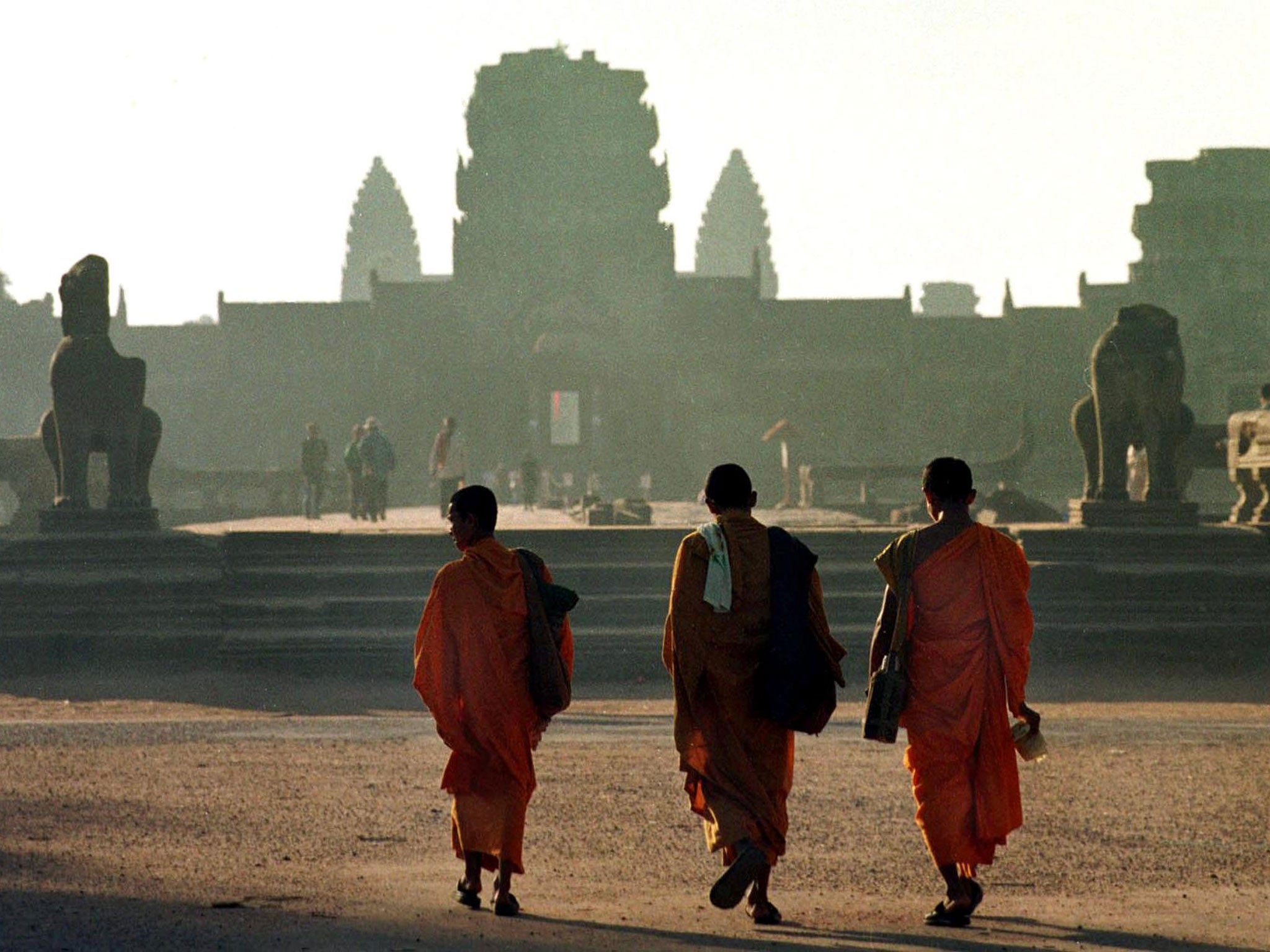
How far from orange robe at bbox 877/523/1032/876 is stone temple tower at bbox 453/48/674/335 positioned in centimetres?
3822

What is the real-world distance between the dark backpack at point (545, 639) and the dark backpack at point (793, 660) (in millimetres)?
559

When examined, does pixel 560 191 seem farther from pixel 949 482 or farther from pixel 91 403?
pixel 949 482

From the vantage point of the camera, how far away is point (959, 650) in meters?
5.52

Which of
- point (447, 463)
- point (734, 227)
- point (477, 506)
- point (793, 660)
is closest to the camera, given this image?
point (793, 660)

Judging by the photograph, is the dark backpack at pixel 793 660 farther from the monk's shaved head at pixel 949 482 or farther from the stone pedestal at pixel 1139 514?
the stone pedestal at pixel 1139 514

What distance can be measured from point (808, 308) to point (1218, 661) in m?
29.7

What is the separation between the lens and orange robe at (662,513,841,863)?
5.37 meters

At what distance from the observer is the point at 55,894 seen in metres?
5.39

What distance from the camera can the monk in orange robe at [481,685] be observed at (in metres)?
5.45

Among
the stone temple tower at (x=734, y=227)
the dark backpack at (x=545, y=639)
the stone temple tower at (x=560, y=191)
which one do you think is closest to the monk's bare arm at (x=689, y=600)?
the dark backpack at (x=545, y=639)

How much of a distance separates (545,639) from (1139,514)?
10.4 m

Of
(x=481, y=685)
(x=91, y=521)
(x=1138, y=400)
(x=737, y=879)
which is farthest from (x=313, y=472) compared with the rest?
(x=737, y=879)

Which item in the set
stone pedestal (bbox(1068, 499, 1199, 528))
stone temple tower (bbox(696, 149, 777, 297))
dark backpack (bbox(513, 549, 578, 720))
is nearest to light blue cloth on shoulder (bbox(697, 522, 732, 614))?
dark backpack (bbox(513, 549, 578, 720))

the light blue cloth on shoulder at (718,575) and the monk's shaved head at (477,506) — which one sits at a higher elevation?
the monk's shaved head at (477,506)
